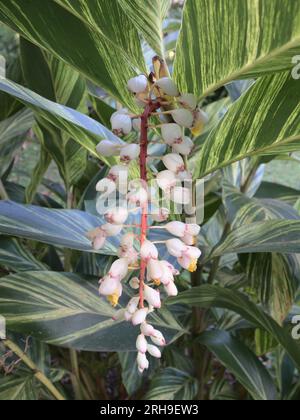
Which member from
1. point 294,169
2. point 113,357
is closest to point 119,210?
point 113,357

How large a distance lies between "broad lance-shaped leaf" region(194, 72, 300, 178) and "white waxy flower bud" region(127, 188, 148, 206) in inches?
5.8

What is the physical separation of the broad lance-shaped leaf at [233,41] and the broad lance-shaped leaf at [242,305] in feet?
0.90

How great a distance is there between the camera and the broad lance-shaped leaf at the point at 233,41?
0.30 meters

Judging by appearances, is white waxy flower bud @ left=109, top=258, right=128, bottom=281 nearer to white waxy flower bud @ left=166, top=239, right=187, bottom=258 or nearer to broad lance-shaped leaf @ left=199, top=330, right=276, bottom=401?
white waxy flower bud @ left=166, top=239, right=187, bottom=258

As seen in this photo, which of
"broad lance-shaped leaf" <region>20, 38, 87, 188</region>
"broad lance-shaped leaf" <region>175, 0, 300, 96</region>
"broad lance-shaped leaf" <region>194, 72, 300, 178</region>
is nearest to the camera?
"broad lance-shaped leaf" <region>175, 0, 300, 96</region>

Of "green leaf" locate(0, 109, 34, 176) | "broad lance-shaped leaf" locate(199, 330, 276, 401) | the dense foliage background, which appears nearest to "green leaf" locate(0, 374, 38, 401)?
the dense foliage background

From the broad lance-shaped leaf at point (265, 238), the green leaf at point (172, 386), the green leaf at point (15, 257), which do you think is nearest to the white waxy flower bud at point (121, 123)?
the broad lance-shaped leaf at point (265, 238)

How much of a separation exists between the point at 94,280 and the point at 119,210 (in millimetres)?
283

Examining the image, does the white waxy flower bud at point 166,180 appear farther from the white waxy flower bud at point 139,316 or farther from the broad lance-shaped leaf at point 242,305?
the broad lance-shaped leaf at point 242,305

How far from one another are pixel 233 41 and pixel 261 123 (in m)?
0.11

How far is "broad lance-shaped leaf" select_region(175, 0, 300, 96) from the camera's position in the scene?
0.30m

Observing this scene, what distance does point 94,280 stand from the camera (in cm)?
61

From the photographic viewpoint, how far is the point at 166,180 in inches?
14.1
